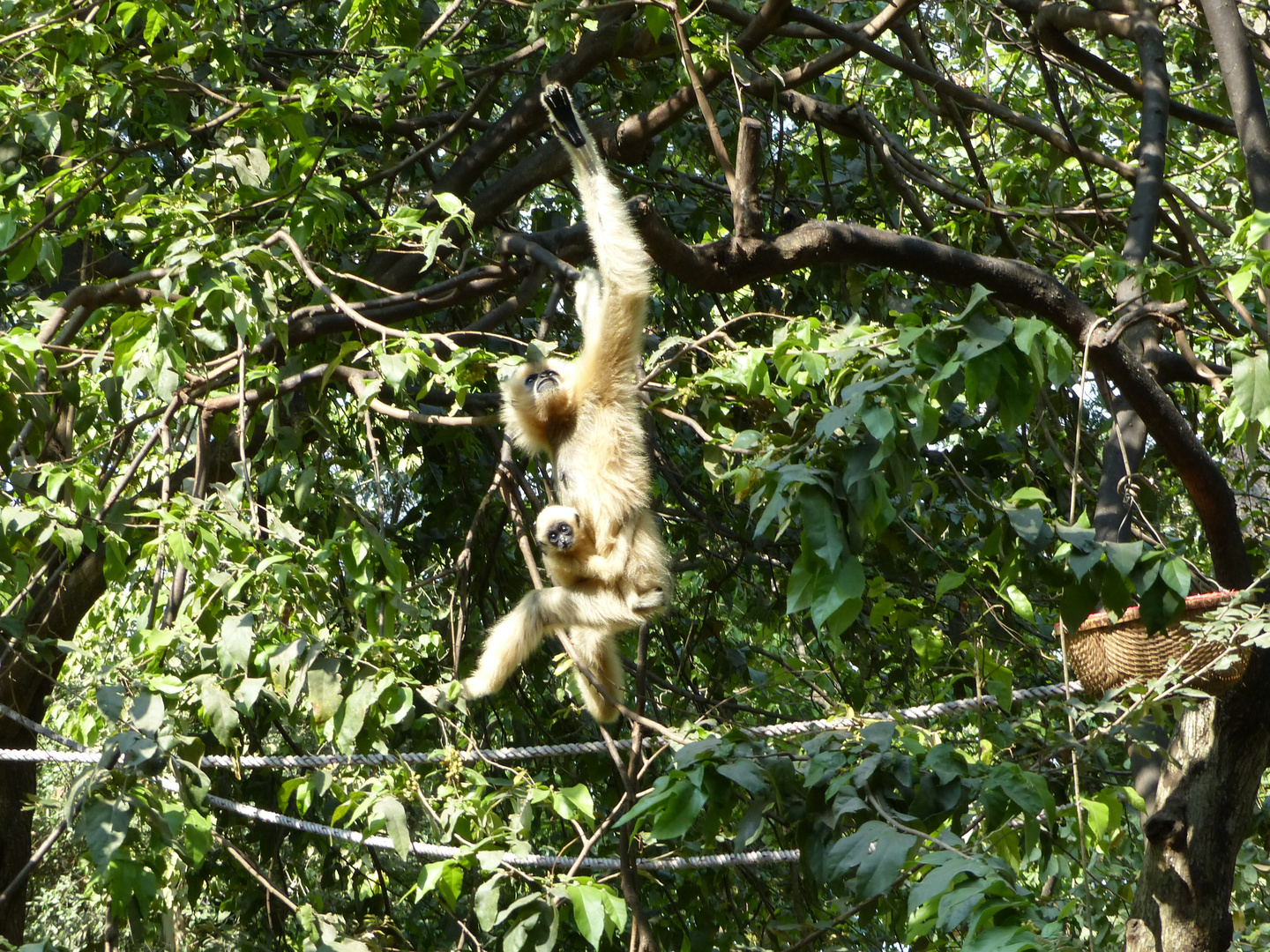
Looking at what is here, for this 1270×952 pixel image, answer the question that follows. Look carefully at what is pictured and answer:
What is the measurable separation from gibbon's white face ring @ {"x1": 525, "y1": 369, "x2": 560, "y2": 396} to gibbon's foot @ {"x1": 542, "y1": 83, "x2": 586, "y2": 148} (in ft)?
2.76

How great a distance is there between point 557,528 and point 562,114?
4.73 feet

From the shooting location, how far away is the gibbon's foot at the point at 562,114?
389 centimetres

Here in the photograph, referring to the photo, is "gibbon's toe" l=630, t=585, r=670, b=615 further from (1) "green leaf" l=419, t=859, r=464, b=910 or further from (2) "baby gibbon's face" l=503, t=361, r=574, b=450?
(1) "green leaf" l=419, t=859, r=464, b=910

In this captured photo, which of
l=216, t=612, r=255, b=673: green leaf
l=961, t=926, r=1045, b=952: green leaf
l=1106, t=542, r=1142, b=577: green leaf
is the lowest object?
l=961, t=926, r=1045, b=952: green leaf

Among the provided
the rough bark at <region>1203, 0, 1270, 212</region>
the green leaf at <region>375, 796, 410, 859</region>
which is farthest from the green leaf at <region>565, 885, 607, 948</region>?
the rough bark at <region>1203, 0, 1270, 212</region>

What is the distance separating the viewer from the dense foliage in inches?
92.8

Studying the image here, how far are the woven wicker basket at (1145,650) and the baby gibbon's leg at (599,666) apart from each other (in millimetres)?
1769

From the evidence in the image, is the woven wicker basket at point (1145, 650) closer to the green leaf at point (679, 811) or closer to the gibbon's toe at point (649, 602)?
the green leaf at point (679, 811)

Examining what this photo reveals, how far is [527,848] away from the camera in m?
3.13

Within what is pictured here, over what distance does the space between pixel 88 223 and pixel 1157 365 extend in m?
3.75

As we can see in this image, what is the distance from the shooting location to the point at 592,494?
430cm

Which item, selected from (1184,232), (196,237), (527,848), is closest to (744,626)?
(1184,232)

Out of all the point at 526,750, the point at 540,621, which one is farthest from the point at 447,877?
the point at 540,621

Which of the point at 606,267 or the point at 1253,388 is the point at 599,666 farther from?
the point at 1253,388
